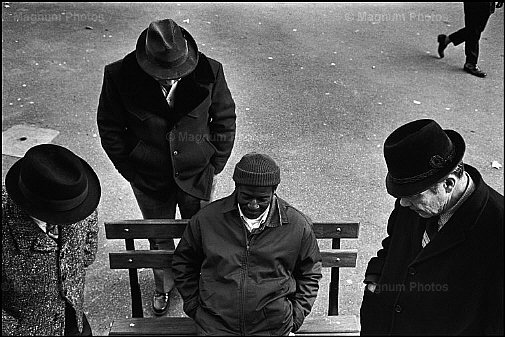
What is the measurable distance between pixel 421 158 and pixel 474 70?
6.00 metres

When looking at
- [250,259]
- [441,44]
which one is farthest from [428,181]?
[441,44]

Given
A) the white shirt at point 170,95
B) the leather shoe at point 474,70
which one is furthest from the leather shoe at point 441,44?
the white shirt at point 170,95

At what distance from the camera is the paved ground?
212 inches

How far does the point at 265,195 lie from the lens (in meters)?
2.99

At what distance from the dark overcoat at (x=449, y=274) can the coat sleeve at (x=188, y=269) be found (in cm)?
94

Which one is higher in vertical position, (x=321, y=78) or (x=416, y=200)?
(x=416, y=200)

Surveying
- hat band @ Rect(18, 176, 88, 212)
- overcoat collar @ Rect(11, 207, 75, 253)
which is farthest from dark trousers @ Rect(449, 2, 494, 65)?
overcoat collar @ Rect(11, 207, 75, 253)

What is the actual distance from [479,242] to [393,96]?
16.7 feet

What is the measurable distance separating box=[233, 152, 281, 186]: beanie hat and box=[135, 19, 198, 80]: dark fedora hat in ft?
2.41

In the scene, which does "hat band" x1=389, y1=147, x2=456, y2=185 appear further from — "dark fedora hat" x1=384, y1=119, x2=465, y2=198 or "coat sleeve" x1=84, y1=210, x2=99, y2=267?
"coat sleeve" x1=84, y1=210, x2=99, y2=267

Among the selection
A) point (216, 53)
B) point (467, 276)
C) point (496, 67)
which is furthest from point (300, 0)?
point (467, 276)

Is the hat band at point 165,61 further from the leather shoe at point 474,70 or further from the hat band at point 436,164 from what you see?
the leather shoe at point 474,70

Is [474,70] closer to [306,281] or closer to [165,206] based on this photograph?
[165,206]

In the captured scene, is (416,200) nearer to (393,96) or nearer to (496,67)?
A: (393,96)
